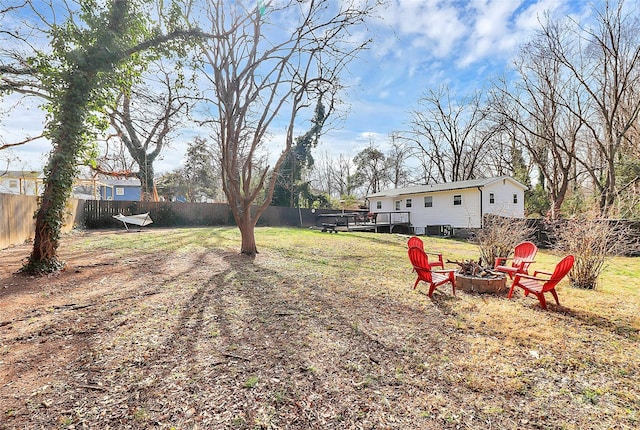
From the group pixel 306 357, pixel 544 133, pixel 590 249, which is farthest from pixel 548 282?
pixel 544 133

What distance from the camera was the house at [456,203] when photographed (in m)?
18.0

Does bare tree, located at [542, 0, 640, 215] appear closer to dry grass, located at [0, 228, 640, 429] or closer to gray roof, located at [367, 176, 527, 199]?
gray roof, located at [367, 176, 527, 199]

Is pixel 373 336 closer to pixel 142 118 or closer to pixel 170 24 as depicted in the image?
pixel 170 24

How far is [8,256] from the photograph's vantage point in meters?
6.77

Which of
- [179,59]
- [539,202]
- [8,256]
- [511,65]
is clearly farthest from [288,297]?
[539,202]

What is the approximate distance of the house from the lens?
18.0m

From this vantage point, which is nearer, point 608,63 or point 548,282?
point 548,282

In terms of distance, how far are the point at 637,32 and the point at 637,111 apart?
11.7 ft

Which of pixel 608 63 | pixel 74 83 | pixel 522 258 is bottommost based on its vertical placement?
pixel 522 258

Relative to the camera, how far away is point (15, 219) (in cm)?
847

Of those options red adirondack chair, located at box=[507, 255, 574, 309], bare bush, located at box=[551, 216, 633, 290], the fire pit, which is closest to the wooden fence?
the fire pit

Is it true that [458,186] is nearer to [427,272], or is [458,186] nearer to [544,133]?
[544,133]

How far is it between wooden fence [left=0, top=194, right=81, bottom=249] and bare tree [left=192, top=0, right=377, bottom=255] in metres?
4.53

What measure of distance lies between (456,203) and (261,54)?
631 inches
